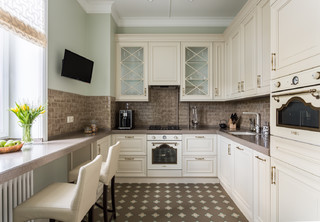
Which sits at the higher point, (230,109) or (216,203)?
→ (230,109)

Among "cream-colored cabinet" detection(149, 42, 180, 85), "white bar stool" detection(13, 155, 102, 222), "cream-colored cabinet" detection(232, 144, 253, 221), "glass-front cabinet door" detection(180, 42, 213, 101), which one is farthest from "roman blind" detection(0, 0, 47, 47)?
"cream-colored cabinet" detection(232, 144, 253, 221)

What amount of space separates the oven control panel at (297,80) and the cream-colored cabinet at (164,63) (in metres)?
1.96

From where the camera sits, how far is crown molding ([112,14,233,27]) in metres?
3.50

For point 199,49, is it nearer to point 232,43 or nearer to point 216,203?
point 232,43

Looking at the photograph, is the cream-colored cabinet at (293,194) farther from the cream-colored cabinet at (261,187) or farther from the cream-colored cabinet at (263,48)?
the cream-colored cabinet at (263,48)

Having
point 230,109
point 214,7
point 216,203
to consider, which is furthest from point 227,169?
point 214,7

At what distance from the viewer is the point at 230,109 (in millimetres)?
3658

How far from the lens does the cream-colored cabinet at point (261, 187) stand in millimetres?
1593

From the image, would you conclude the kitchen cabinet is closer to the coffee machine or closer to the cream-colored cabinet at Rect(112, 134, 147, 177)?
the cream-colored cabinet at Rect(112, 134, 147, 177)

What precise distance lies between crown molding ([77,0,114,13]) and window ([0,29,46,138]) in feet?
4.80

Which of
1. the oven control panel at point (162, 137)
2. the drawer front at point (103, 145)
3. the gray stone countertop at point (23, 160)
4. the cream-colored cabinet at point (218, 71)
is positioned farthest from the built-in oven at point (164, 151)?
the gray stone countertop at point (23, 160)

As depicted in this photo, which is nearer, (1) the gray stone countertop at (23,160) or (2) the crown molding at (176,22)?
(1) the gray stone countertop at (23,160)

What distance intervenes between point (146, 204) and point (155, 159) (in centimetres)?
81

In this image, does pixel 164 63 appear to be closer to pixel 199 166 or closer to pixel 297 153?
pixel 199 166
